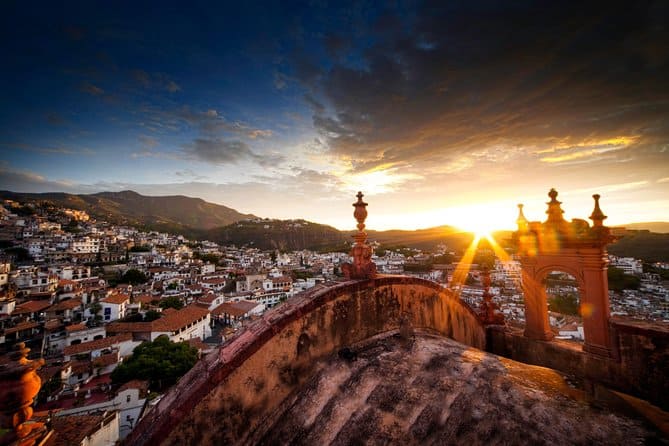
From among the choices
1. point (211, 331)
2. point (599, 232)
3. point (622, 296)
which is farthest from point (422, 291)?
point (622, 296)

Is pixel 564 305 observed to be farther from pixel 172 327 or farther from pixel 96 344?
pixel 96 344

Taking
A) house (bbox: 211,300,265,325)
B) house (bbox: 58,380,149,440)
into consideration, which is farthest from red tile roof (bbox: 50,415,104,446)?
house (bbox: 211,300,265,325)

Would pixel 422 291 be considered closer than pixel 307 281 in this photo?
Yes

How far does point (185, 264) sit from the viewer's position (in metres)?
76.8

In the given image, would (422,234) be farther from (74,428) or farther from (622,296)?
(74,428)

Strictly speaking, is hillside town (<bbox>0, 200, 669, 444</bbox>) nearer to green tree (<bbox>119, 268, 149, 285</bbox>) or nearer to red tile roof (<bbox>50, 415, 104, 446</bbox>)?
red tile roof (<bbox>50, 415, 104, 446</bbox>)

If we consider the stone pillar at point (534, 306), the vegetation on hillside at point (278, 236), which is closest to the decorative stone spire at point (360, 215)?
the stone pillar at point (534, 306)

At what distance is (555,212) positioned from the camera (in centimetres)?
783

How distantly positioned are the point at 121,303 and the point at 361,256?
48.3 meters

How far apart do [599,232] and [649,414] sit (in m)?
4.96

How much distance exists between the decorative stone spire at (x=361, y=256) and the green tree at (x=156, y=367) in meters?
26.6

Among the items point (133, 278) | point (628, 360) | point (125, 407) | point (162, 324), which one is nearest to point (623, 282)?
point (628, 360)

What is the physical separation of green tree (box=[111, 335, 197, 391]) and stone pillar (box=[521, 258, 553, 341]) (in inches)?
1035

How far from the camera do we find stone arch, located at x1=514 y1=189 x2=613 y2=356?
6746 millimetres
